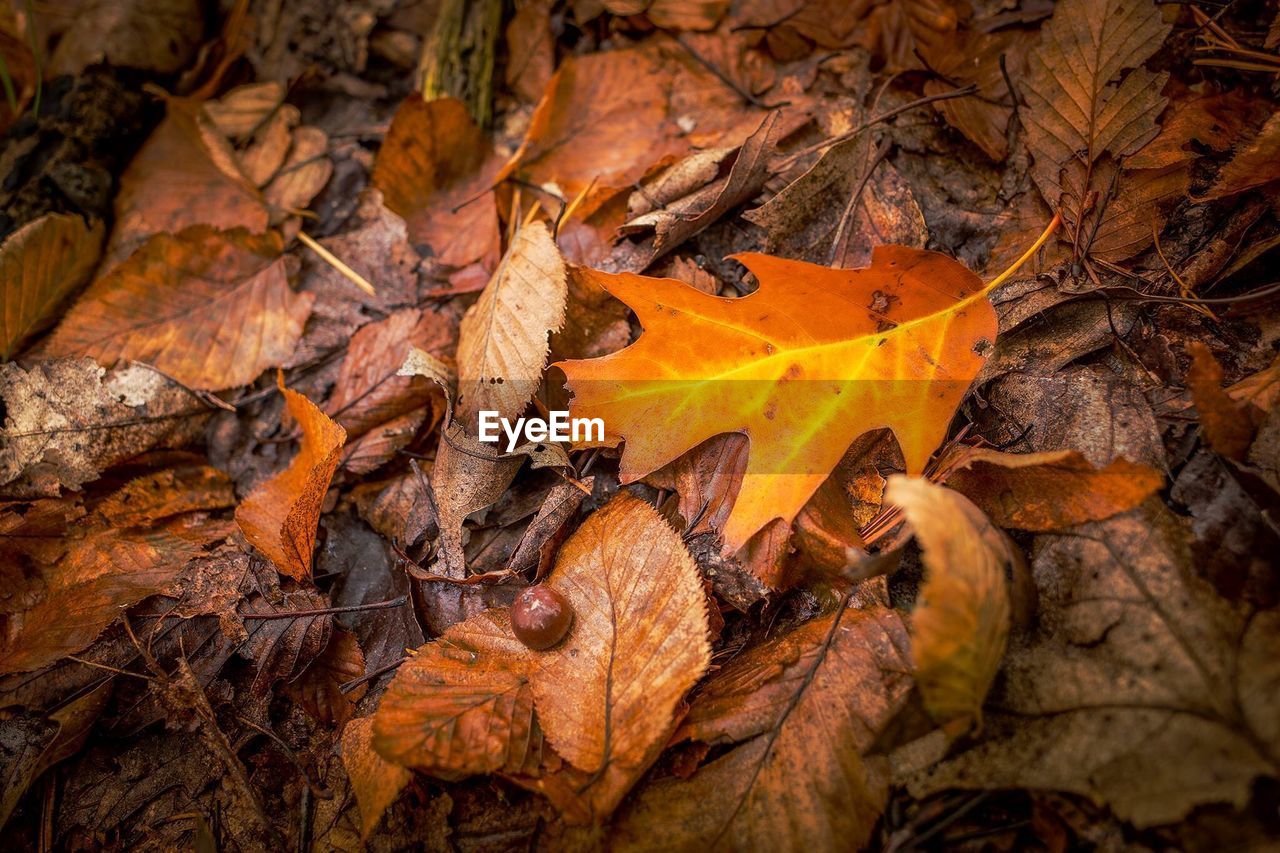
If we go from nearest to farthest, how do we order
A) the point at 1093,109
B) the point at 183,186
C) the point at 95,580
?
the point at 1093,109
the point at 95,580
the point at 183,186

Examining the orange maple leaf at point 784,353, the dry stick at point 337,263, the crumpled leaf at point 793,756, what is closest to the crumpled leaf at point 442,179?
the dry stick at point 337,263

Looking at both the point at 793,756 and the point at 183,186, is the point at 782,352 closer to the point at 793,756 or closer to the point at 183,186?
the point at 793,756

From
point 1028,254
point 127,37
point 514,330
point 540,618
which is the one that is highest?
point 127,37

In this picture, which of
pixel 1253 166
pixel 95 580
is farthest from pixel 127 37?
pixel 1253 166

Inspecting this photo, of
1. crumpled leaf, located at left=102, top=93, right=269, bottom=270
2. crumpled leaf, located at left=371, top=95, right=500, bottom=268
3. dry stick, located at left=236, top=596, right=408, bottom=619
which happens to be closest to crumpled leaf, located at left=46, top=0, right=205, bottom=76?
crumpled leaf, located at left=102, top=93, right=269, bottom=270

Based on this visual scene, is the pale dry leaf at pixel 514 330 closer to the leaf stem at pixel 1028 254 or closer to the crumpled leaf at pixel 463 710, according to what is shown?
the crumpled leaf at pixel 463 710

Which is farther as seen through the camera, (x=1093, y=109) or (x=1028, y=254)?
(x=1093, y=109)

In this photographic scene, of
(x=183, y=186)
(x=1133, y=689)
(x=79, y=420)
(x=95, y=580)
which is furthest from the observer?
(x=183, y=186)

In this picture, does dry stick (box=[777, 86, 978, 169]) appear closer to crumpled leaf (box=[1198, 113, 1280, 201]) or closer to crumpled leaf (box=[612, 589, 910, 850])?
crumpled leaf (box=[1198, 113, 1280, 201])
